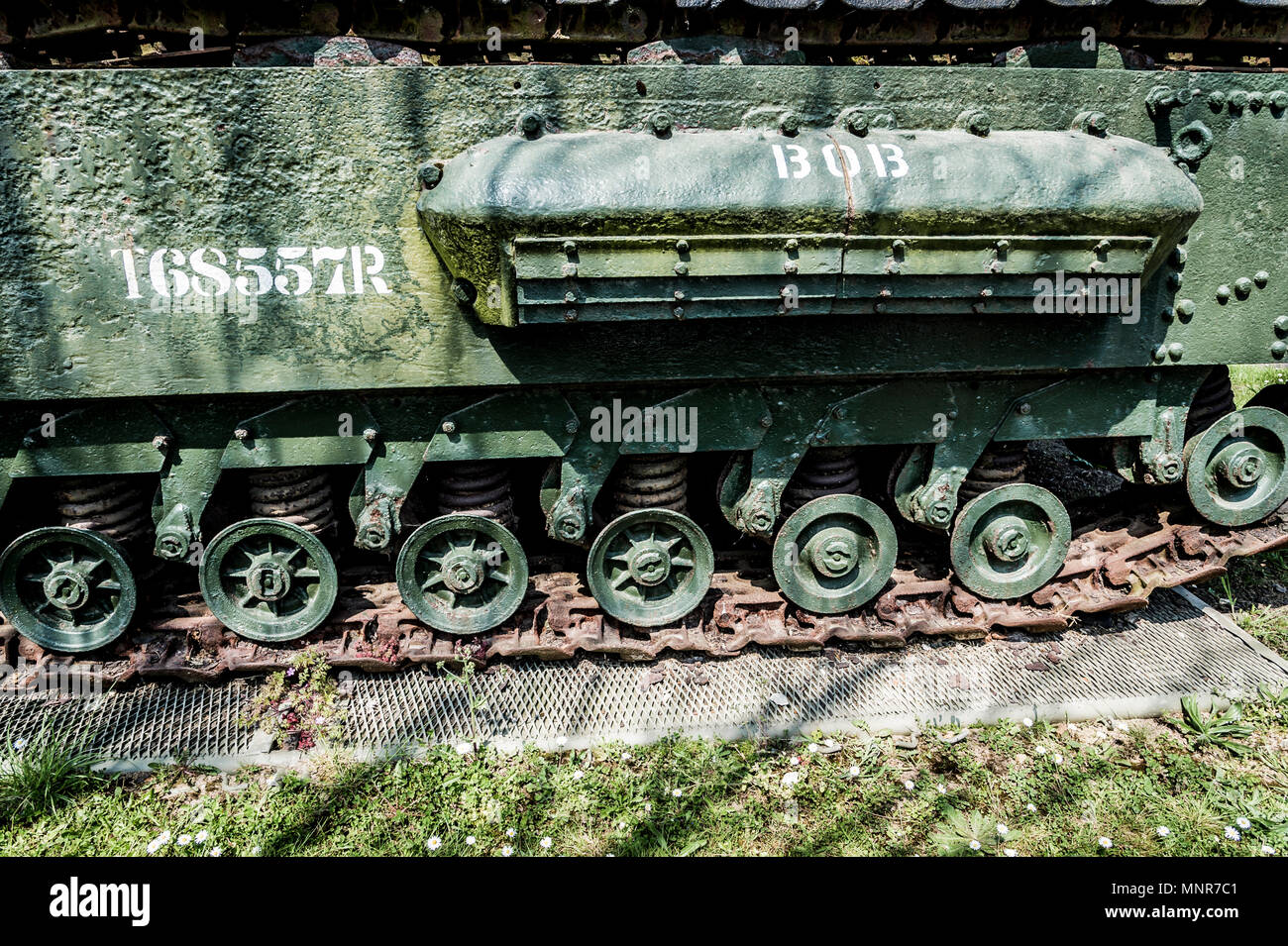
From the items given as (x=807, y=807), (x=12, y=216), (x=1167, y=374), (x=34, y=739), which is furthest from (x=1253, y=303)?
(x=34, y=739)

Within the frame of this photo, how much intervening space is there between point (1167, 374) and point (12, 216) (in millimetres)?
4689

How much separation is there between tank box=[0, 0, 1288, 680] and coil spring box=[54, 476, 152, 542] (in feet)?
0.04

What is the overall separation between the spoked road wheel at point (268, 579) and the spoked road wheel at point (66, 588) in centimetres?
36

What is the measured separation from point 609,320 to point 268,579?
1.94m

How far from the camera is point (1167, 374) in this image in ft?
13.1

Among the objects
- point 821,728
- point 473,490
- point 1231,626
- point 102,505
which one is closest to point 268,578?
point 102,505

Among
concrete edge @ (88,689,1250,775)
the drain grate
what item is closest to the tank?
the drain grate

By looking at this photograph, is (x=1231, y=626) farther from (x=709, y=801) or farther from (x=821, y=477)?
(x=709, y=801)

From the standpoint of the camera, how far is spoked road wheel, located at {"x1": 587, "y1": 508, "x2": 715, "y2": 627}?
405 centimetres

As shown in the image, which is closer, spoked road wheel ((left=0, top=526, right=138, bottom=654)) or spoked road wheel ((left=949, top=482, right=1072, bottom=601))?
spoked road wheel ((left=0, top=526, right=138, bottom=654))

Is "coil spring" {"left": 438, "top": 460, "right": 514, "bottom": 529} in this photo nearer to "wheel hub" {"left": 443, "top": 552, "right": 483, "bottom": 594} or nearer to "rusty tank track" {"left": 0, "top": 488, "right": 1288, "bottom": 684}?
"wheel hub" {"left": 443, "top": 552, "right": 483, "bottom": 594}

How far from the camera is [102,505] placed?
3783 mm


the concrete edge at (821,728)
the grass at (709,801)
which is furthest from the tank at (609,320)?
the grass at (709,801)

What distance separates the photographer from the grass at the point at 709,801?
336 centimetres
